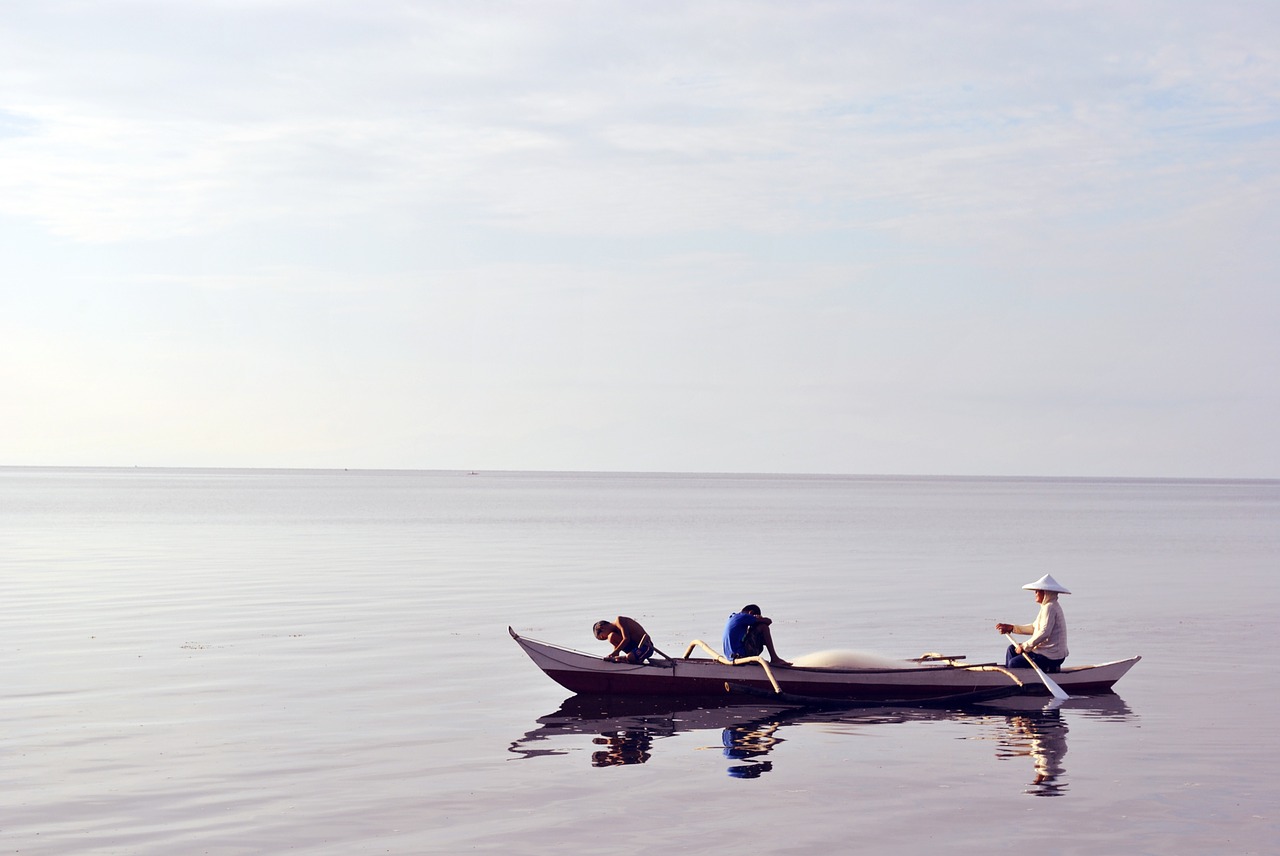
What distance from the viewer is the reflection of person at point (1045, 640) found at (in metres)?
23.5

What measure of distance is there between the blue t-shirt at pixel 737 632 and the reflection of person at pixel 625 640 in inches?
56.6

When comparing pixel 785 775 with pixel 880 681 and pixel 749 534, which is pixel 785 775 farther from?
pixel 749 534

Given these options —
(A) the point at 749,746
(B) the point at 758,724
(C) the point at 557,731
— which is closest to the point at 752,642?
(B) the point at 758,724

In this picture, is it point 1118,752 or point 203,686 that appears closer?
point 1118,752

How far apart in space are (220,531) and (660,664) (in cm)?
6436

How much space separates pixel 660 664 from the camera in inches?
912

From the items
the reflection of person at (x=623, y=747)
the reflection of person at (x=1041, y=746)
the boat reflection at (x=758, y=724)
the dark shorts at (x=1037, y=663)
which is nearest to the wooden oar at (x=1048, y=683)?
the dark shorts at (x=1037, y=663)

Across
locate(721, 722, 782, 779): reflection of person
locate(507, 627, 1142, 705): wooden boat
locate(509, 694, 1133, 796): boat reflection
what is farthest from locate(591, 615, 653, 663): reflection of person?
locate(721, 722, 782, 779): reflection of person

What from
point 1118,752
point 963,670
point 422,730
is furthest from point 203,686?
point 1118,752

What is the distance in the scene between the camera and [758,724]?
2125 cm

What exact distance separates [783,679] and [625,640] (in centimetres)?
293

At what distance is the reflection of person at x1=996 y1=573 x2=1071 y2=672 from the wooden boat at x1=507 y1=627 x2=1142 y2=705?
0.42 metres

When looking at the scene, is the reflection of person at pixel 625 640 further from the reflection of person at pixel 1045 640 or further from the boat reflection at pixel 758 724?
the reflection of person at pixel 1045 640

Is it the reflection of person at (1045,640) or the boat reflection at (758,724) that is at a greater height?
the reflection of person at (1045,640)
